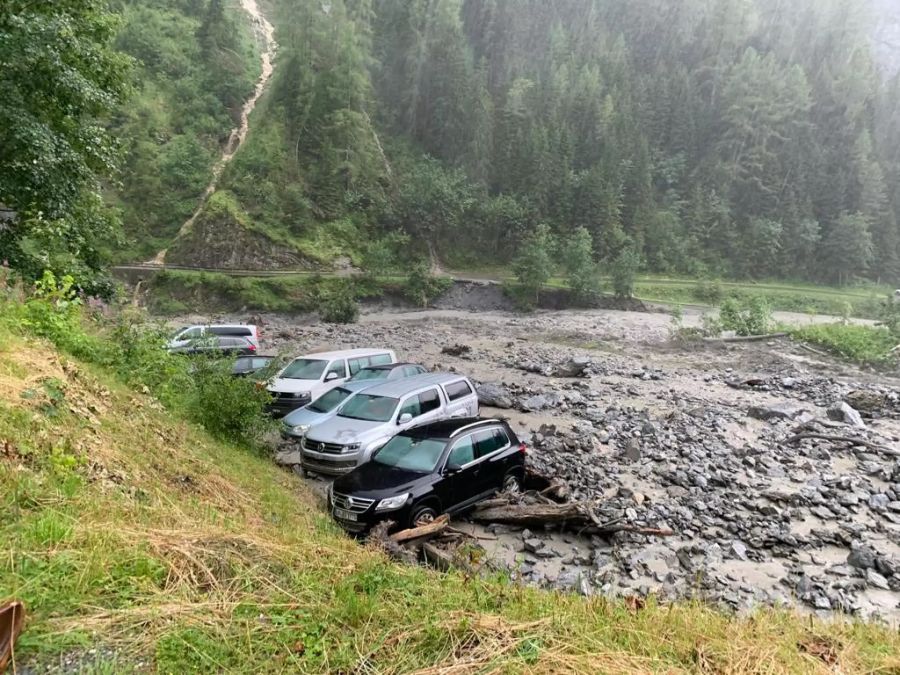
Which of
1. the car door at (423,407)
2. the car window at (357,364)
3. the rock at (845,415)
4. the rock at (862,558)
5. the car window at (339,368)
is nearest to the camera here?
the rock at (862,558)

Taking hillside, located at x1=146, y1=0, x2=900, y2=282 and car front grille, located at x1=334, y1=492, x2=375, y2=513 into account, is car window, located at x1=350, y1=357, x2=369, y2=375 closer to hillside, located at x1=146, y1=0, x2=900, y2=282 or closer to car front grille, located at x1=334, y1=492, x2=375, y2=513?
car front grille, located at x1=334, y1=492, x2=375, y2=513

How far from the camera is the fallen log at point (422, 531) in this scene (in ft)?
21.5

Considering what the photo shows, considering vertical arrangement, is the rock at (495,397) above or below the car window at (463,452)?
below

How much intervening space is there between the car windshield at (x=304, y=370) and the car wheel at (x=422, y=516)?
7.33 meters

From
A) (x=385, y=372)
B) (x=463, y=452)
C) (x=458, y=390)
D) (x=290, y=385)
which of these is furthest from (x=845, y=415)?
(x=290, y=385)

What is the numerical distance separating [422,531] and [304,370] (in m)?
8.50

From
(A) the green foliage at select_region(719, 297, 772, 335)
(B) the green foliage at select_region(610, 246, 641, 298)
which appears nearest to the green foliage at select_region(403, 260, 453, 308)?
(B) the green foliage at select_region(610, 246, 641, 298)

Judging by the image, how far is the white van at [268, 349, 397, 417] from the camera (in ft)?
43.0

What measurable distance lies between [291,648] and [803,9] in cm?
12647

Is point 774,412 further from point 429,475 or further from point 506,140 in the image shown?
point 506,140

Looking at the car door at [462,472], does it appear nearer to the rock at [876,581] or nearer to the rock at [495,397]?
the rock at [876,581]

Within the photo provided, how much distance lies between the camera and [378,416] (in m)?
10.1

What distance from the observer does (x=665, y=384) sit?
19562 mm

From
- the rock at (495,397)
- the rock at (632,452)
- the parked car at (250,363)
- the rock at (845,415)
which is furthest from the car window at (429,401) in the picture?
the rock at (845,415)
